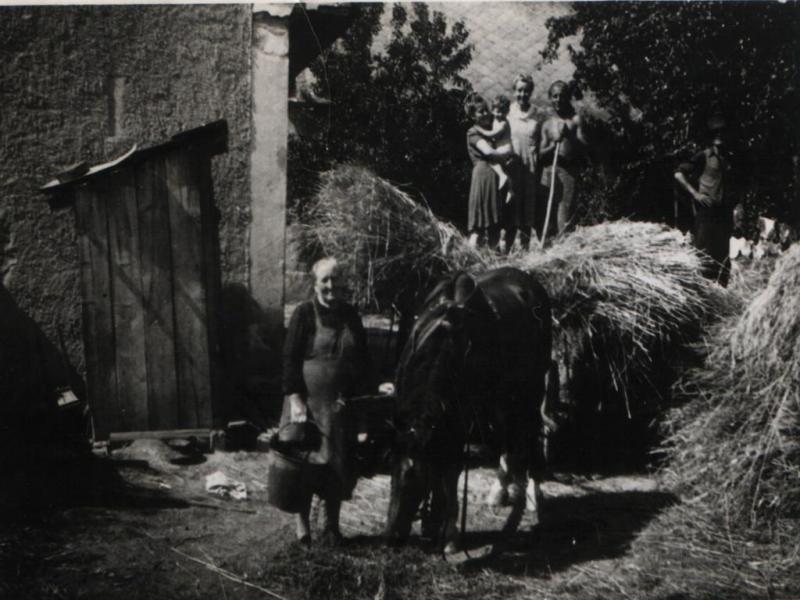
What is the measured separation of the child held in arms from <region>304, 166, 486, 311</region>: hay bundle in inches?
60.8

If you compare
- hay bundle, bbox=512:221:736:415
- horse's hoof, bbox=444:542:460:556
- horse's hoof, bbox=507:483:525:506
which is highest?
hay bundle, bbox=512:221:736:415

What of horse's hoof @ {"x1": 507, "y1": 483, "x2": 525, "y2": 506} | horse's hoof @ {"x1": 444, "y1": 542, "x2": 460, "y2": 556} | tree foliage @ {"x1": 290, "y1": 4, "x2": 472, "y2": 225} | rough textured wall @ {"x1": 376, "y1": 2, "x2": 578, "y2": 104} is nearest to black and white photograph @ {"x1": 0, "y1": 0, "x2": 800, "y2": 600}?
horse's hoof @ {"x1": 444, "y1": 542, "x2": 460, "y2": 556}

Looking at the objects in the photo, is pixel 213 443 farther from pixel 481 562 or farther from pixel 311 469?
pixel 481 562

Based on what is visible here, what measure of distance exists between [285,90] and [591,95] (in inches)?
243

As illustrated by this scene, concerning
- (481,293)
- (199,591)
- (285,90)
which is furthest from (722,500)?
(285,90)

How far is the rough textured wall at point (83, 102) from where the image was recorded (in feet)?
19.0

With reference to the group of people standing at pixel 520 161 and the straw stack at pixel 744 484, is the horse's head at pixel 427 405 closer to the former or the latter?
the straw stack at pixel 744 484

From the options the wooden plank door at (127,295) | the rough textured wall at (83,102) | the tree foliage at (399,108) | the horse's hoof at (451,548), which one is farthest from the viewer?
the tree foliage at (399,108)

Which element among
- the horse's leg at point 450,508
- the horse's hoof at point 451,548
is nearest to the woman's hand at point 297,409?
the horse's leg at point 450,508

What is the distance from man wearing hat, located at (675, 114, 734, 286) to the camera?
7418 mm

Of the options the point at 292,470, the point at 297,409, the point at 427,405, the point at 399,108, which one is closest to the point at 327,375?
the point at 297,409

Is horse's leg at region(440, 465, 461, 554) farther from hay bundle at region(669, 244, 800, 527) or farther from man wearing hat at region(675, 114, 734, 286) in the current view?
man wearing hat at region(675, 114, 734, 286)

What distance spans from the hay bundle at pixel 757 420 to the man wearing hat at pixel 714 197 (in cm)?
261

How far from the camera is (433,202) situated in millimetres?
11016
